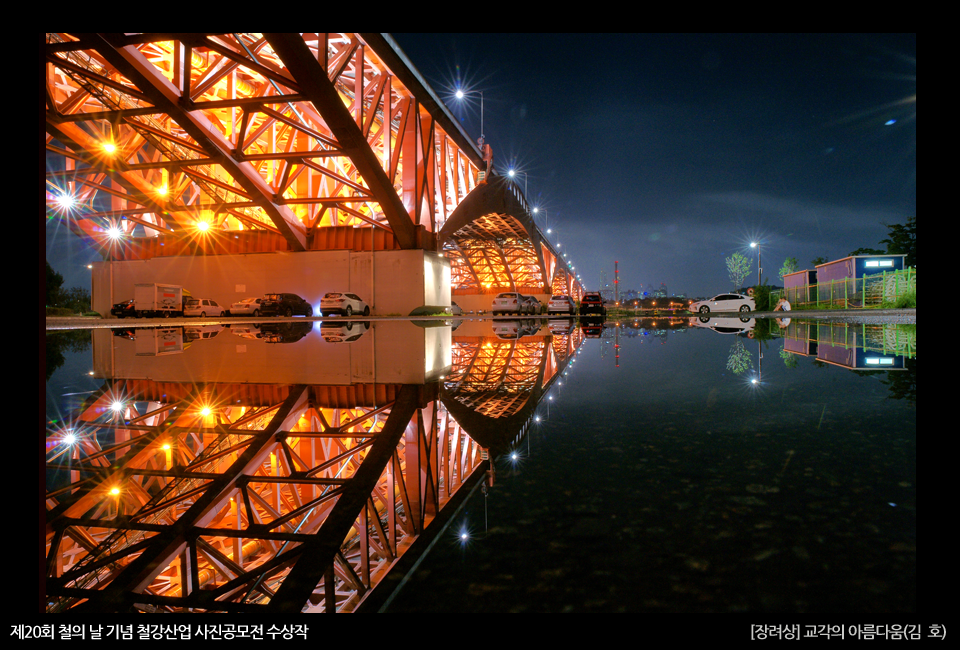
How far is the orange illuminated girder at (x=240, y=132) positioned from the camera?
17.4m

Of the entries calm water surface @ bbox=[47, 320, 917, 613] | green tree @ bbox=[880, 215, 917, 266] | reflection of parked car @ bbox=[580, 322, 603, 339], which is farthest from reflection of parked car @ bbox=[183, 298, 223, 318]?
green tree @ bbox=[880, 215, 917, 266]

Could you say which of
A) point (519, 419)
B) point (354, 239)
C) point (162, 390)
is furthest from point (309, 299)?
point (519, 419)

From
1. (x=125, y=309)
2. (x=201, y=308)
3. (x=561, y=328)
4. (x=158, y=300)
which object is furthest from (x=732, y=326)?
(x=125, y=309)

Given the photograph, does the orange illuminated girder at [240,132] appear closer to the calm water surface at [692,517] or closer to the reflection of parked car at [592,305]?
the reflection of parked car at [592,305]

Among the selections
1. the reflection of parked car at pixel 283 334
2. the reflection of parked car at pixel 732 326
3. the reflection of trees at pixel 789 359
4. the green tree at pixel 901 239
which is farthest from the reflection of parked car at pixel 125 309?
the green tree at pixel 901 239

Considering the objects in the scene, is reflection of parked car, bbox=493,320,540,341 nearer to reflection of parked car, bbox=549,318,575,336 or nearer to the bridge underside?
reflection of parked car, bbox=549,318,575,336

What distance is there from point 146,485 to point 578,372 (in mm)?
5620

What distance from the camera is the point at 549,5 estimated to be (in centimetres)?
329

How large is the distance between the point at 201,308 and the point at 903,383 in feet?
118

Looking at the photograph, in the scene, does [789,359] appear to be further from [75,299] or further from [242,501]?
[75,299]

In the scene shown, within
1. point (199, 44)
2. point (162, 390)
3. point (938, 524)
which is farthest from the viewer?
point (199, 44)

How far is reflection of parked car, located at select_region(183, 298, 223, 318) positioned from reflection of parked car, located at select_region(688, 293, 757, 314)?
37.6m

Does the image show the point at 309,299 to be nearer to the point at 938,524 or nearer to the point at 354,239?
the point at 354,239

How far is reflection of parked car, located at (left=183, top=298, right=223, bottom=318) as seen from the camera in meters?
33.1
